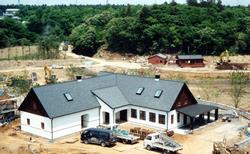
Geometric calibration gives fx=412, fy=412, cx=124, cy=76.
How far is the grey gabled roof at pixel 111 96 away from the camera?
118 feet

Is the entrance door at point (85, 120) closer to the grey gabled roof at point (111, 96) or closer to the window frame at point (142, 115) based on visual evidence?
the grey gabled roof at point (111, 96)

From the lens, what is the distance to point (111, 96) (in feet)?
121

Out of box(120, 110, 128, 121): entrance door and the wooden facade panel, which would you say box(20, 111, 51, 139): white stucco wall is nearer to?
box(120, 110, 128, 121): entrance door

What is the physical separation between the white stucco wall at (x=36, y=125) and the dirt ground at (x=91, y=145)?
1.38 ft

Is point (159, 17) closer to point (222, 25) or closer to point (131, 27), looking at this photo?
point (131, 27)

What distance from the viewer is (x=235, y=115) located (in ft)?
127

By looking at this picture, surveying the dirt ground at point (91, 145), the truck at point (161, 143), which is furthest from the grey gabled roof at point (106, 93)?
the truck at point (161, 143)

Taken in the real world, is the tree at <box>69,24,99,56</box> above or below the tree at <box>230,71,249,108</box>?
above

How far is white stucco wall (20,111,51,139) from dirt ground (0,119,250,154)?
42 centimetres

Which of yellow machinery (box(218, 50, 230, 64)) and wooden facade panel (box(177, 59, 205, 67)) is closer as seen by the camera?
yellow machinery (box(218, 50, 230, 64))

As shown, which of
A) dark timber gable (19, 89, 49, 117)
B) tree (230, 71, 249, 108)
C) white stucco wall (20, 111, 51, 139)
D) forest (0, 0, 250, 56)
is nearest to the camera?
white stucco wall (20, 111, 51, 139)

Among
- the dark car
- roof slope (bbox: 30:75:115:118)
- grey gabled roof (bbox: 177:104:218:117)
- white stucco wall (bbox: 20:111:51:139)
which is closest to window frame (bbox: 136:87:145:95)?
roof slope (bbox: 30:75:115:118)

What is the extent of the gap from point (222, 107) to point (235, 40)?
2184 inches

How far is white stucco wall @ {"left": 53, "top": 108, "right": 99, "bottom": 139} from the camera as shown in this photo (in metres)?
32.3
